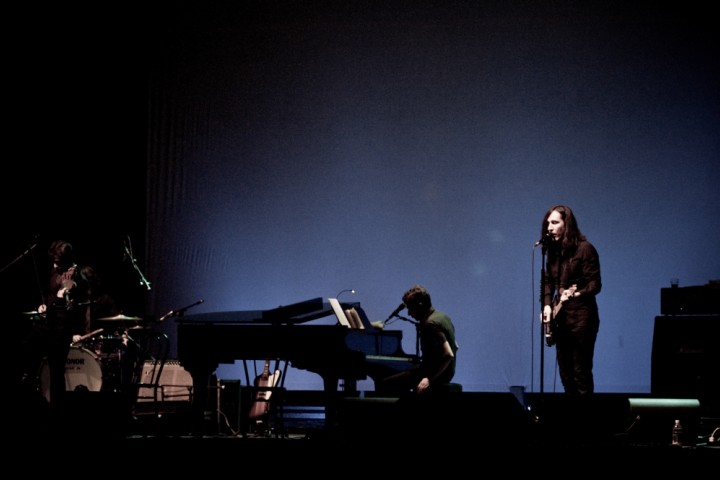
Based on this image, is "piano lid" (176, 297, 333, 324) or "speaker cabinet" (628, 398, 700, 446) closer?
"speaker cabinet" (628, 398, 700, 446)

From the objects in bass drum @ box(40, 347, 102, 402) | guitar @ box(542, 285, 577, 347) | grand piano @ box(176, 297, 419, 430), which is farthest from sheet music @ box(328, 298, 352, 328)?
bass drum @ box(40, 347, 102, 402)

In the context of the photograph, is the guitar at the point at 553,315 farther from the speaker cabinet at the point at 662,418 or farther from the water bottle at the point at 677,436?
the water bottle at the point at 677,436

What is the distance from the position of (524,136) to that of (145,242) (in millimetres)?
3947

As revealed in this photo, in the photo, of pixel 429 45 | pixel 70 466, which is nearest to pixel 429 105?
pixel 429 45

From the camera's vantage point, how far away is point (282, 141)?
28.6 ft

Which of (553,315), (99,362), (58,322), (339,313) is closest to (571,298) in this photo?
(553,315)

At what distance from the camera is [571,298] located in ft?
19.8

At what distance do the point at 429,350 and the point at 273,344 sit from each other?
1.09m

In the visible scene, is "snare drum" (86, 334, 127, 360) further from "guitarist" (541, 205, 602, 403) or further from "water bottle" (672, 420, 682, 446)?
"water bottle" (672, 420, 682, 446)

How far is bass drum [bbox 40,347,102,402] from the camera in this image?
793cm

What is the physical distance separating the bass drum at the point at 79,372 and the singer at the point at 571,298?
13.6 ft

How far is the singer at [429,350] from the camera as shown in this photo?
597 cm

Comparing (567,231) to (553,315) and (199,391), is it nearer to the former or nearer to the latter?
(553,315)

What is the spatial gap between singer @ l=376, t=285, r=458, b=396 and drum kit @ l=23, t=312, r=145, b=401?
9.11 ft
